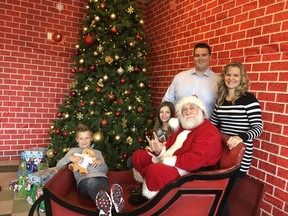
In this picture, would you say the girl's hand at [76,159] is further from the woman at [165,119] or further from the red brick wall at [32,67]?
the red brick wall at [32,67]

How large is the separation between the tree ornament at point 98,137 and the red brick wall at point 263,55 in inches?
55.4

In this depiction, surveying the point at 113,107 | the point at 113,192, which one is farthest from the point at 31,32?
the point at 113,192

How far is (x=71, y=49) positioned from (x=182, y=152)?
108 inches

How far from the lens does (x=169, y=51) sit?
3539mm

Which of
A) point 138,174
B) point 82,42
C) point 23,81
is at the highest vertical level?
point 82,42

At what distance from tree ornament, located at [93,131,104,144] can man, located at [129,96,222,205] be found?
88 cm

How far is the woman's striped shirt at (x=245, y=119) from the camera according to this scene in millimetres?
1798

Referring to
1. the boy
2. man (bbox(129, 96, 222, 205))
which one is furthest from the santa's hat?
the boy

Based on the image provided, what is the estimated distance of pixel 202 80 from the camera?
7.89 ft

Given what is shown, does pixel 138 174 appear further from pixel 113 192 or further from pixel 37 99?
pixel 37 99

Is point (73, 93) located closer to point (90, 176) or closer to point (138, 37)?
point (138, 37)

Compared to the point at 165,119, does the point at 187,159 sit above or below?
below

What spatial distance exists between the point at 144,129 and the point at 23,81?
1939 millimetres

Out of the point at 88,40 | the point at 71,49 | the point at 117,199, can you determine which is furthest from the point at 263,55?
the point at 71,49
